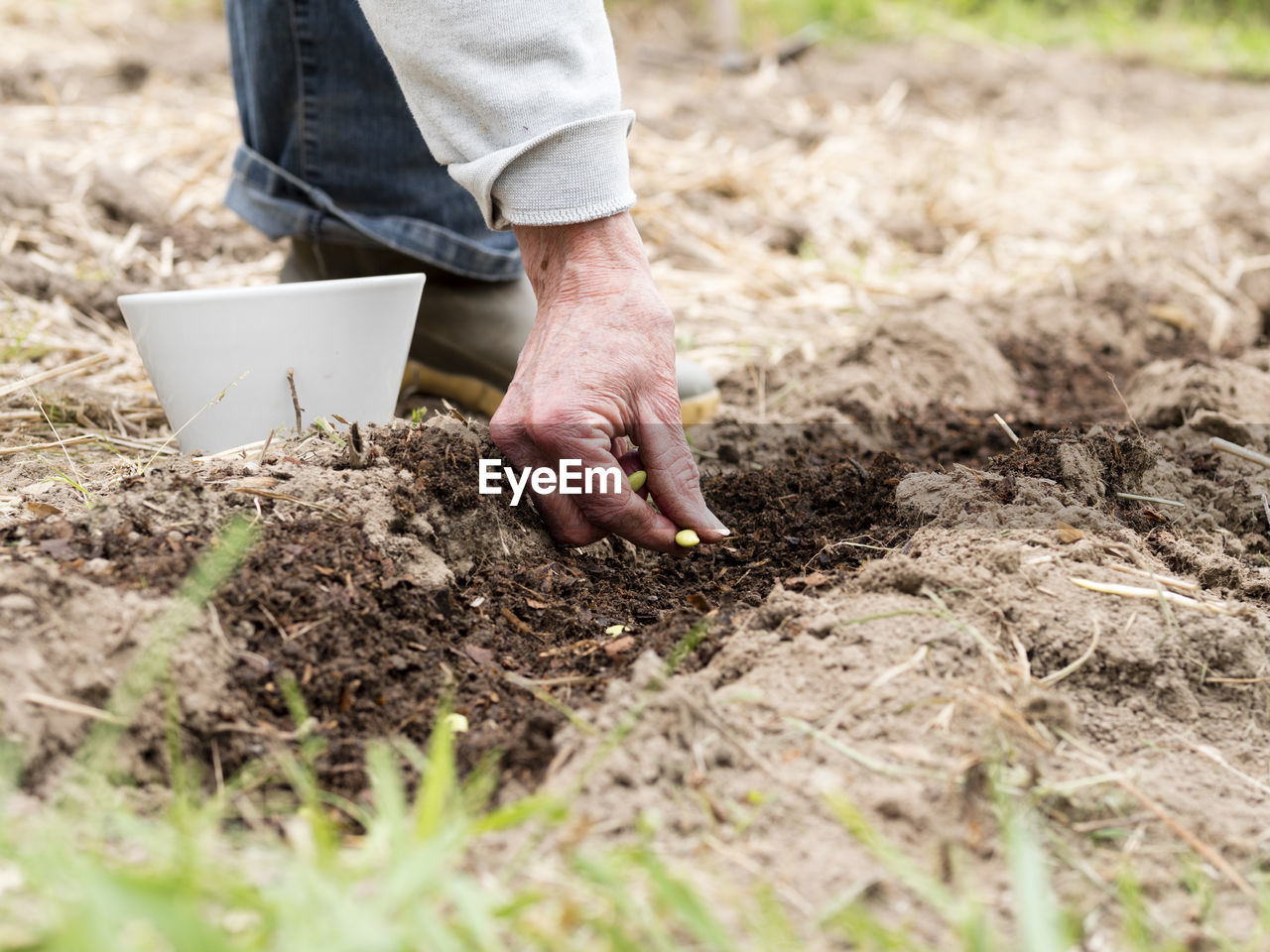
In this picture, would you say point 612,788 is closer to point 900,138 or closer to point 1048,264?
point 1048,264

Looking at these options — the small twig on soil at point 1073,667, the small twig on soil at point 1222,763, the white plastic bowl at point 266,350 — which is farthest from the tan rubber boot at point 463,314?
the small twig on soil at point 1222,763

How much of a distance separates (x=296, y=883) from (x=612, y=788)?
353 mm

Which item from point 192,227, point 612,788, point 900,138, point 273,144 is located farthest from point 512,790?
point 900,138

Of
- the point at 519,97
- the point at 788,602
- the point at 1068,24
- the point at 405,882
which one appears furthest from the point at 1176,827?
the point at 1068,24

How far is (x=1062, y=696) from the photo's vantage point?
1342mm

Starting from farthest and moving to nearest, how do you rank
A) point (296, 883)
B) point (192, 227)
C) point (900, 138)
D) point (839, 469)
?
1. point (900, 138)
2. point (192, 227)
3. point (839, 469)
4. point (296, 883)

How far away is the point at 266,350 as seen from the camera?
1.93 metres

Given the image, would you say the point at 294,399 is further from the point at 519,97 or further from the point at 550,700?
the point at 550,700

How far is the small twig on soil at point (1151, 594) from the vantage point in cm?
148

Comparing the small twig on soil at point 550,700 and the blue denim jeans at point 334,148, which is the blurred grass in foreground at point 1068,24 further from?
Answer: the small twig on soil at point 550,700

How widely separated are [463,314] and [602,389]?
1086 mm

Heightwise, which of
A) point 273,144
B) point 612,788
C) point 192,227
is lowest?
point 192,227

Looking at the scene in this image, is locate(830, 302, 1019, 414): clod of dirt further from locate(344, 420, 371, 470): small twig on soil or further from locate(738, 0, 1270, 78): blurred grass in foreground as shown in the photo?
locate(738, 0, 1270, 78): blurred grass in foreground

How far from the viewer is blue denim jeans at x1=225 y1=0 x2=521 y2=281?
94.3 inches
